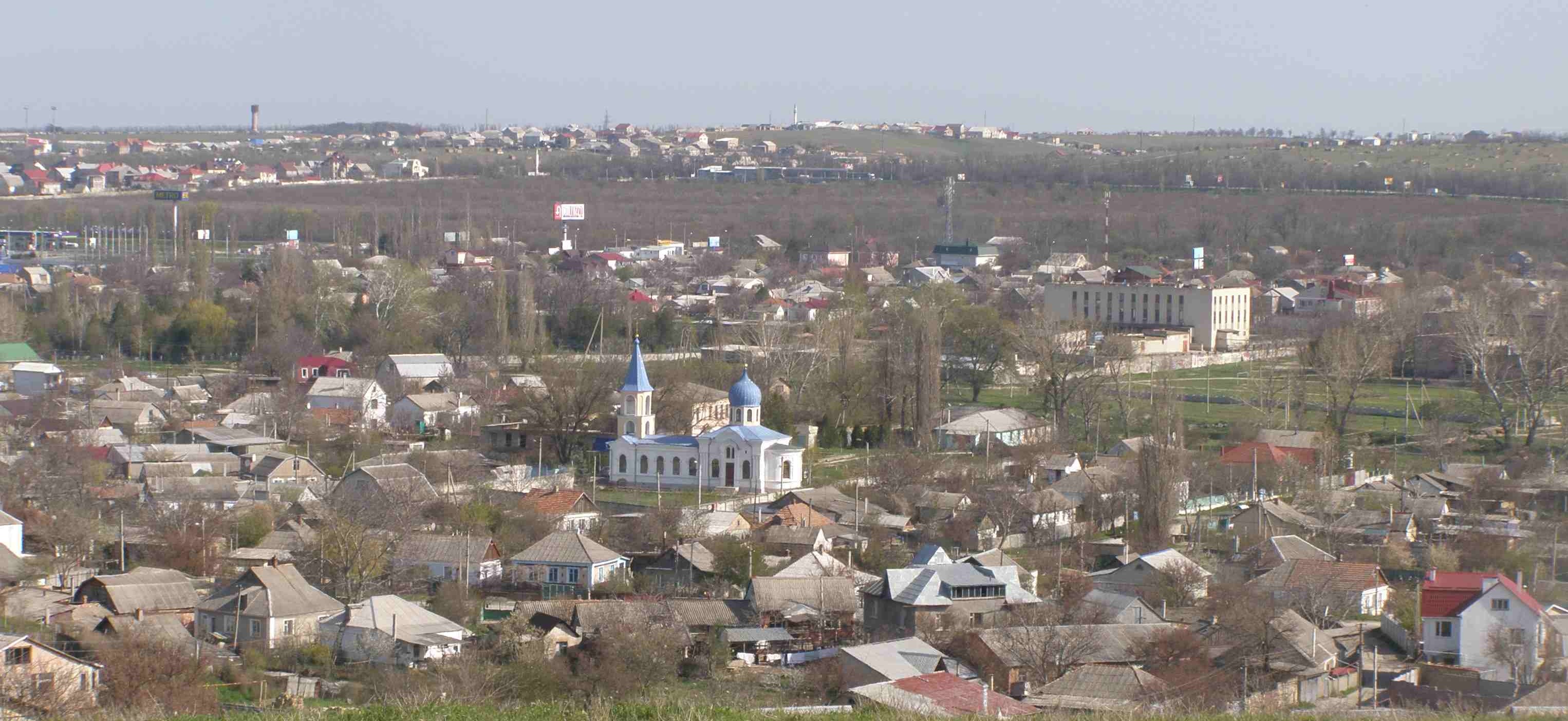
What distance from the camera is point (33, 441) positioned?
72.1 feet

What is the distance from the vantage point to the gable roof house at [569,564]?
1599cm

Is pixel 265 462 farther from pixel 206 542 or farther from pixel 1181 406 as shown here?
pixel 1181 406

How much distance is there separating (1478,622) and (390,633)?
695cm

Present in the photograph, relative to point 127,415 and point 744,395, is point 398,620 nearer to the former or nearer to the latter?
point 744,395

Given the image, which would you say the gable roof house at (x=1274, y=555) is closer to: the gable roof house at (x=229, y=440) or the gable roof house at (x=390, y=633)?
the gable roof house at (x=390, y=633)

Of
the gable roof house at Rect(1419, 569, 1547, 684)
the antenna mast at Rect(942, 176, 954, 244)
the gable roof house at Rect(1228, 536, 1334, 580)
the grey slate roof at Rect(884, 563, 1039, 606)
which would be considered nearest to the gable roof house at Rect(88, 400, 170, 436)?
the grey slate roof at Rect(884, 563, 1039, 606)

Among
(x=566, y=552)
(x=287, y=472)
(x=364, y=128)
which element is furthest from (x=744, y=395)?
(x=364, y=128)

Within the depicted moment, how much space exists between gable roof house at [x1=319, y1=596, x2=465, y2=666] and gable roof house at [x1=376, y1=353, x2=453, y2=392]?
13186 mm

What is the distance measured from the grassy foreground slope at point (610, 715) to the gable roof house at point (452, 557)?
7377 millimetres

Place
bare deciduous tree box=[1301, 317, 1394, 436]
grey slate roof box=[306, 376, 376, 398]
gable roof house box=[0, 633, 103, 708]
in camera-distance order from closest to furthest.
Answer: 1. gable roof house box=[0, 633, 103, 708]
2. bare deciduous tree box=[1301, 317, 1394, 436]
3. grey slate roof box=[306, 376, 376, 398]

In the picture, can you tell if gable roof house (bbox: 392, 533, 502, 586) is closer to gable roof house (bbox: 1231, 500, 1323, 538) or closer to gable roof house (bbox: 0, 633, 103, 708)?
gable roof house (bbox: 0, 633, 103, 708)

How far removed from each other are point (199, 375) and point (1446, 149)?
6697 cm

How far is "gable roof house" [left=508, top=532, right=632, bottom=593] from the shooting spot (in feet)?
52.5

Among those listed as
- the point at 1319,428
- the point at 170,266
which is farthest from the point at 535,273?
the point at 1319,428
